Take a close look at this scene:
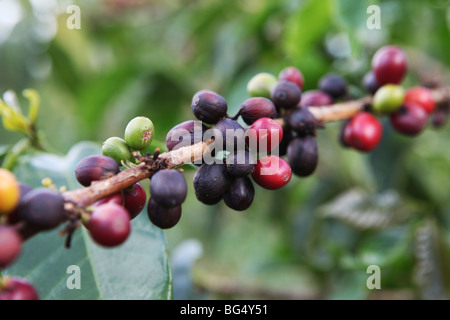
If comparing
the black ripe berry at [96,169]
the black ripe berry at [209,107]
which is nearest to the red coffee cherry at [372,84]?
the black ripe berry at [209,107]

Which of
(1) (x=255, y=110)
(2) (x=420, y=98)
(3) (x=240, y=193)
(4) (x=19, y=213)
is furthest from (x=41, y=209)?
(2) (x=420, y=98)

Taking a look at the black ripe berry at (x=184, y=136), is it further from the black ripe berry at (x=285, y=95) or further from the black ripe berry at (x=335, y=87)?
the black ripe berry at (x=335, y=87)

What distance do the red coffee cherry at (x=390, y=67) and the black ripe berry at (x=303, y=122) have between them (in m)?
0.41

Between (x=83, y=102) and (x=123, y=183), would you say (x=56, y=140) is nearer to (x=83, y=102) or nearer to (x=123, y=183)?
(x=83, y=102)

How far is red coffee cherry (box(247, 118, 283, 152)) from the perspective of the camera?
837 millimetres

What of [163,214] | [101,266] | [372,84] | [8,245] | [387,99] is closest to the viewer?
[8,245]

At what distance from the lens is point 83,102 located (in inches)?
104

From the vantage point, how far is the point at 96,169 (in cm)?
72

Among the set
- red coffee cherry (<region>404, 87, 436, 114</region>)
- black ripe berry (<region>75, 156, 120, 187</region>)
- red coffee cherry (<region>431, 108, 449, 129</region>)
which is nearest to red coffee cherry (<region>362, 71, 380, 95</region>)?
red coffee cherry (<region>404, 87, 436, 114</region>)

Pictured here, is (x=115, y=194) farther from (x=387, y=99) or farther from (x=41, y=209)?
(x=387, y=99)

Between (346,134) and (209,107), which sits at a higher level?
(346,134)

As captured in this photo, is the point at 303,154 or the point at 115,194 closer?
the point at 115,194

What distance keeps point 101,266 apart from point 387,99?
0.92 metres

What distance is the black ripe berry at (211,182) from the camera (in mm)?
796
